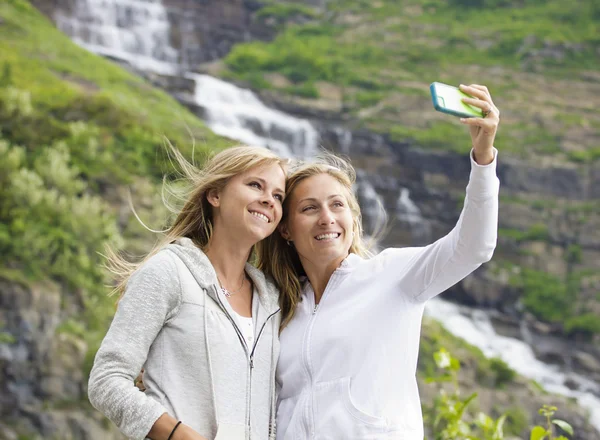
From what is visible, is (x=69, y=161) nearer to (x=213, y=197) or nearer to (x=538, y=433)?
(x=213, y=197)

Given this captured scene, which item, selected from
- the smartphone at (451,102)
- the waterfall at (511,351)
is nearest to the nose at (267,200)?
the smartphone at (451,102)

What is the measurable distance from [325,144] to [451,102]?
1718 cm

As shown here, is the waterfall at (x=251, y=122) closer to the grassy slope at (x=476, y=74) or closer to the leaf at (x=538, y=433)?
the grassy slope at (x=476, y=74)

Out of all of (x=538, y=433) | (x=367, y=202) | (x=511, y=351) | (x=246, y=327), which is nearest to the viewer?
(x=246, y=327)

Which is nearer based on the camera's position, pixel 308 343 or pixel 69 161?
pixel 308 343

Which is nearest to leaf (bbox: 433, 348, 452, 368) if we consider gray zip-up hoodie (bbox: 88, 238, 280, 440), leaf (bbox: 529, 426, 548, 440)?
leaf (bbox: 529, 426, 548, 440)

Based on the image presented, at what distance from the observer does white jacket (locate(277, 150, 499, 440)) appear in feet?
6.21

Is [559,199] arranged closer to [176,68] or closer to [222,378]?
[176,68]

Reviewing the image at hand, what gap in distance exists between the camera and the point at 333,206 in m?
2.29

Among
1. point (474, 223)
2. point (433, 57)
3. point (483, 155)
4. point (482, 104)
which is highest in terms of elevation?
point (482, 104)

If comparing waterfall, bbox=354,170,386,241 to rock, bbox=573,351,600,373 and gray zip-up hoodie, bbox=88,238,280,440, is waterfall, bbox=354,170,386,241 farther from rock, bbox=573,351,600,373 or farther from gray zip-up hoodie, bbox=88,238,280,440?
gray zip-up hoodie, bbox=88,238,280,440

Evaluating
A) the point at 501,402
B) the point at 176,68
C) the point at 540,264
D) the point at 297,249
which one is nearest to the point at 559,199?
the point at 540,264

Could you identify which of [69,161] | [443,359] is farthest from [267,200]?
[69,161]

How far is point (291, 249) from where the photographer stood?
2484mm
